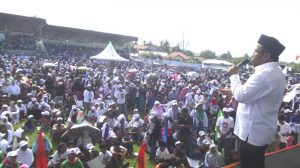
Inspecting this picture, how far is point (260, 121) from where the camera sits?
2674mm

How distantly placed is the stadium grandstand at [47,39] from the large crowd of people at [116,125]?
66.4ft

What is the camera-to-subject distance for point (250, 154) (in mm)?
2756

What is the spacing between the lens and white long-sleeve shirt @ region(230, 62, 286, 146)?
2.62 metres

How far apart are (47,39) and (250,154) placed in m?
42.8

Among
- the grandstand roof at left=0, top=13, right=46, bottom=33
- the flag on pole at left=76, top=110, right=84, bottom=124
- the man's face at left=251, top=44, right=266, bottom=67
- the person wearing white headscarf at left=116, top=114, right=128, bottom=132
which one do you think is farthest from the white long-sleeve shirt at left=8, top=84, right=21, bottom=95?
the grandstand roof at left=0, top=13, right=46, bottom=33

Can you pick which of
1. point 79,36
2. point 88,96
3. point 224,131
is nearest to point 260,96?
point 224,131

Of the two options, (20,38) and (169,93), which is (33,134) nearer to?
(169,93)

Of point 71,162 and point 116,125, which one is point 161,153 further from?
point 71,162

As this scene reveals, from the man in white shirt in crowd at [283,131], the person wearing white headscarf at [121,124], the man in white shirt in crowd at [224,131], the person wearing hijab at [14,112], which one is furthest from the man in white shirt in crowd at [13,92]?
the man in white shirt in crowd at [283,131]

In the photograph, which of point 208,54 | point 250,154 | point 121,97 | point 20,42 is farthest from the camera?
point 208,54

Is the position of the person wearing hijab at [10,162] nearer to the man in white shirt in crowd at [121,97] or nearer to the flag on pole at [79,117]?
the flag on pole at [79,117]

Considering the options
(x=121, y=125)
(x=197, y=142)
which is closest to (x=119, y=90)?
(x=121, y=125)

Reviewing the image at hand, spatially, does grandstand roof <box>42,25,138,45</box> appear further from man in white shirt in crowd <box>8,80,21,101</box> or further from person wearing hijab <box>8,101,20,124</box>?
person wearing hijab <box>8,101,20,124</box>

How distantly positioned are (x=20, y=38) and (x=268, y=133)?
38751 mm
